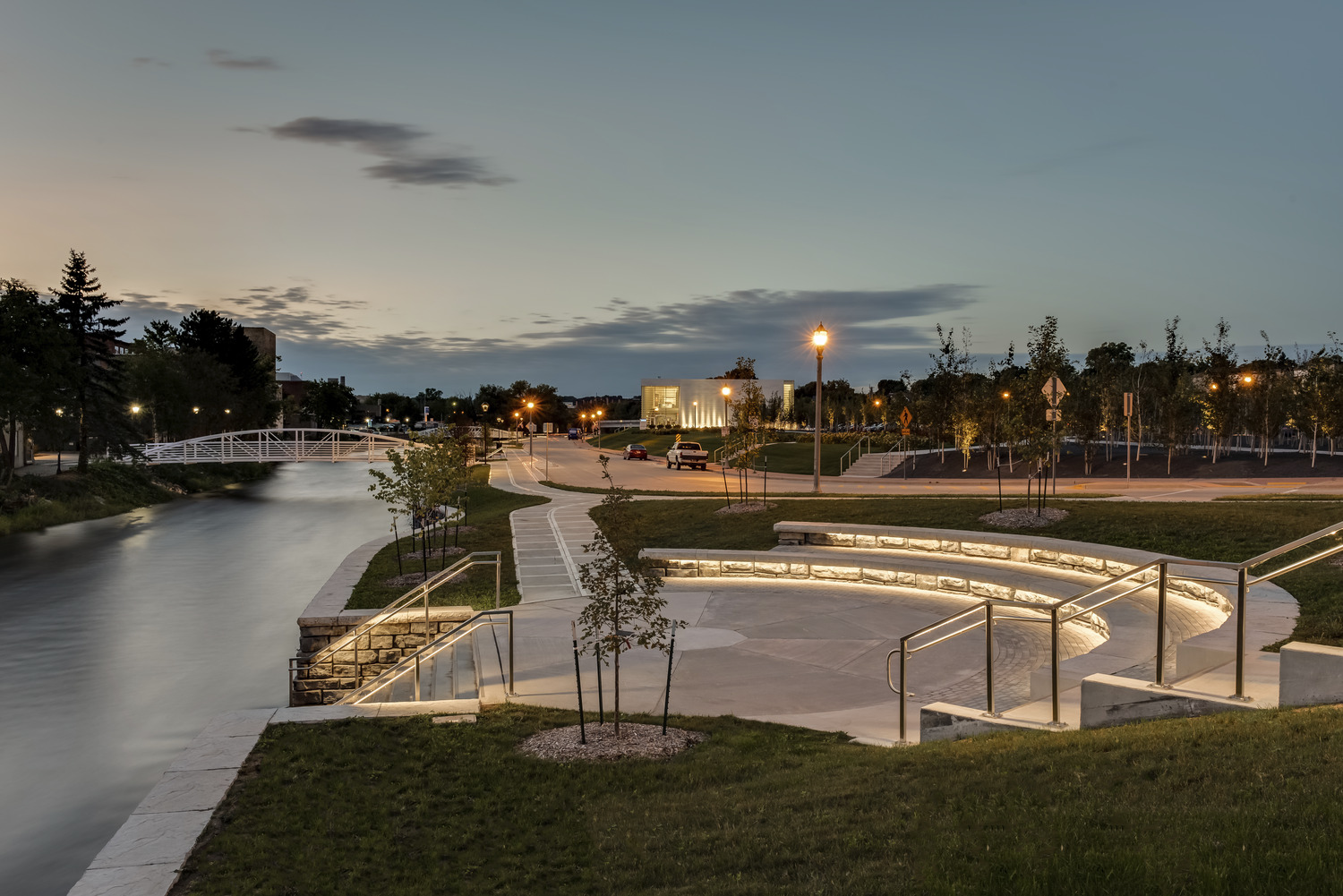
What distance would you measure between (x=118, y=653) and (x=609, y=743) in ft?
61.9

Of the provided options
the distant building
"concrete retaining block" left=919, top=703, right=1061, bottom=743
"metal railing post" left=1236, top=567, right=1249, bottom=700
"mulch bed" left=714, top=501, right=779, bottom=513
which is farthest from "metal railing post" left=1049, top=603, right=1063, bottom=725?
the distant building

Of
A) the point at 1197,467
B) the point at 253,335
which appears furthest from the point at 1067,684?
the point at 253,335

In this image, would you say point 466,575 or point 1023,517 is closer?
point 1023,517

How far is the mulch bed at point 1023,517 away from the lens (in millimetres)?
18656

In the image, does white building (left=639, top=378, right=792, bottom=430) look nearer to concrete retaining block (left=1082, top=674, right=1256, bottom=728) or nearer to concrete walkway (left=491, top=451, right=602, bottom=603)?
concrete walkway (left=491, top=451, right=602, bottom=603)

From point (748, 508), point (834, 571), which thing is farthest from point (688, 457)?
point (834, 571)

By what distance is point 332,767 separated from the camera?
827 cm

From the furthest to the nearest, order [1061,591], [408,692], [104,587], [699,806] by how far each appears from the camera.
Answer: [104,587] < [1061,591] < [408,692] < [699,806]

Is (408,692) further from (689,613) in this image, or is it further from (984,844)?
(984,844)

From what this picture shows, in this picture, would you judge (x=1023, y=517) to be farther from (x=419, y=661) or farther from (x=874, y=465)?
(x=874, y=465)

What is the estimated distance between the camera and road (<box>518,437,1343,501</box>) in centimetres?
2800

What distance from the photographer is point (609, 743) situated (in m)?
8.72

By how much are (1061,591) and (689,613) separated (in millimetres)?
5988

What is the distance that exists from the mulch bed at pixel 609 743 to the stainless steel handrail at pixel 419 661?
179 cm
